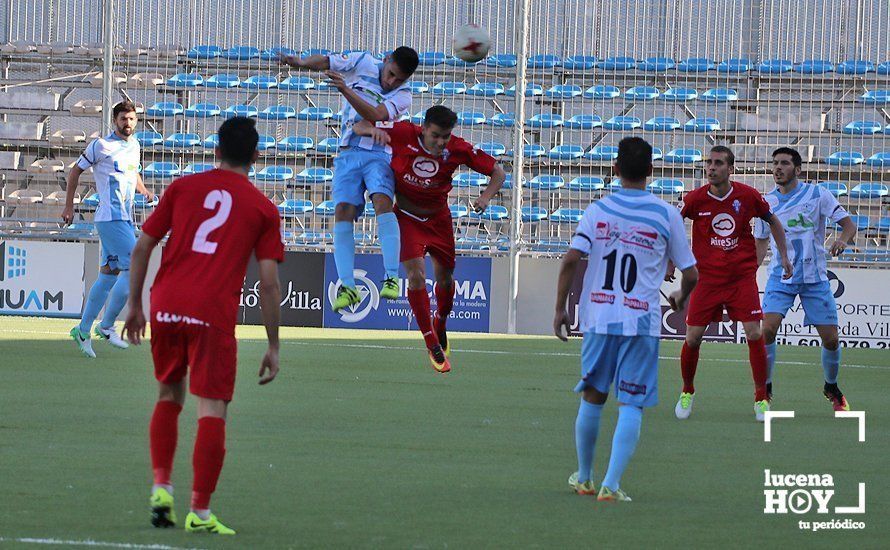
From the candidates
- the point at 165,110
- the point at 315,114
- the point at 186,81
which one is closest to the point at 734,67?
the point at 315,114

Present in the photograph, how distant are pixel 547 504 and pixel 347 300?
14.3ft

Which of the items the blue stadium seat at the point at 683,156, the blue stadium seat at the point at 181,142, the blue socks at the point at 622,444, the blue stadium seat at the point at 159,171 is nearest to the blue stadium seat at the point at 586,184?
the blue stadium seat at the point at 683,156

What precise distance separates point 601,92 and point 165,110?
802cm

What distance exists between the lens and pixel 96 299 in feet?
41.5

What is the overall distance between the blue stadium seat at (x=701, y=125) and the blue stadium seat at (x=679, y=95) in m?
0.47

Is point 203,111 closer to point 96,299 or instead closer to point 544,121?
point 544,121

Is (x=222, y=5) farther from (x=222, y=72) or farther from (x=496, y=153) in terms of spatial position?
(x=496, y=153)

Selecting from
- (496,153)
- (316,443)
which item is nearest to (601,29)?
(496,153)

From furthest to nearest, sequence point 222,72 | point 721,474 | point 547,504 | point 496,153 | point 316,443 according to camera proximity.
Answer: point 222,72 < point 496,153 < point 316,443 < point 721,474 < point 547,504

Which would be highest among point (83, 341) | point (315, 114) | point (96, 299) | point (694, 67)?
point (694, 67)

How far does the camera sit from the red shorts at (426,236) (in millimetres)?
10883

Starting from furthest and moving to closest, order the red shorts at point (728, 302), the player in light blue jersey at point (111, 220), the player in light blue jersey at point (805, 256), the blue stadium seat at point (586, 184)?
the blue stadium seat at point (586, 184) → the player in light blue jersey at point (111, 220) → the player in light blue jersey at point (805, 256) → the red shorts at point (728, 302)

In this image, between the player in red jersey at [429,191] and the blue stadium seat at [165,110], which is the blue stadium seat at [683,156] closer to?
the blue stadium seat at [165,110]

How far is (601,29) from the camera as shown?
85.9 ft
